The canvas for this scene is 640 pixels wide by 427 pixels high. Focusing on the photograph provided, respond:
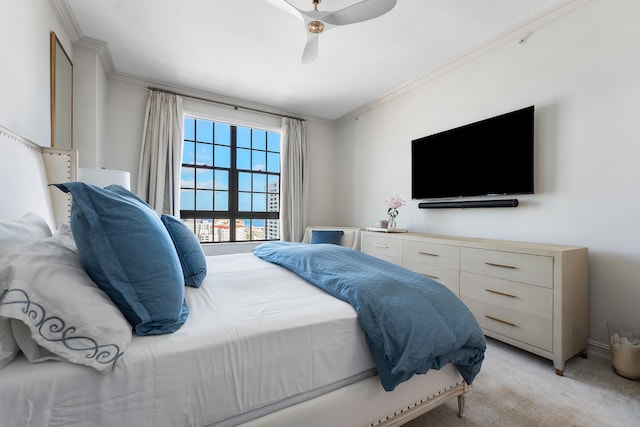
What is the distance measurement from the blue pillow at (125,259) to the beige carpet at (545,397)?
1.30 meters

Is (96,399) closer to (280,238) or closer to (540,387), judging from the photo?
(540,387)

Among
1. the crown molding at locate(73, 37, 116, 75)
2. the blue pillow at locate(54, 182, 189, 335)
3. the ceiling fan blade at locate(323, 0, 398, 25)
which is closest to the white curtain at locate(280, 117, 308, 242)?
the crown molding at locate(73, 37, 116, 75)

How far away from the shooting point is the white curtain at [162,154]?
10.9 feet

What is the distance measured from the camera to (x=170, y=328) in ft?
2.91

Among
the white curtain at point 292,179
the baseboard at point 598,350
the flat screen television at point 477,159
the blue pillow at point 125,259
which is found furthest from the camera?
the white curtain at point 292,179

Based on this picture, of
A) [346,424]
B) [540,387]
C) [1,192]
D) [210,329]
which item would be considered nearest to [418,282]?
[346,424]

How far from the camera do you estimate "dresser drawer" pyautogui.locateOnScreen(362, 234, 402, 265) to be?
2945 mm

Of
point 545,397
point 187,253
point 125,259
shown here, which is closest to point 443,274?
point 545,397

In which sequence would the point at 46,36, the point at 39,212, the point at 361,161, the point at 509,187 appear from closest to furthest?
the point at 39,212
the point at 46,36
the point at 509,187
the point at 361,161

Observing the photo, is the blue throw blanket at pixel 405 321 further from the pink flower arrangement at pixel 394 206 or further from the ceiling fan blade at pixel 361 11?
the pink flower arrangement at pixel 394 206

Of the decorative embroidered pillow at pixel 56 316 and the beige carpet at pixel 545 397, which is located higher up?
the decorative embroidered pillow at pixel 56 316

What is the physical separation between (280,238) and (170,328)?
3.41m

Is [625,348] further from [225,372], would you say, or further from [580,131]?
[225,372]

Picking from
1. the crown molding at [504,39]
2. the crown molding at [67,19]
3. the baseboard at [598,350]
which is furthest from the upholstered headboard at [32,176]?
the baseboard at [598,350]
